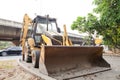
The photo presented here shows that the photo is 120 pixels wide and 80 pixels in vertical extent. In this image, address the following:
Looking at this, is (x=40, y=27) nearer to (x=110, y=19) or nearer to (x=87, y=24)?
(x=110, y=19)

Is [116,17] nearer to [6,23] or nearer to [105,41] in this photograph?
[105,41]

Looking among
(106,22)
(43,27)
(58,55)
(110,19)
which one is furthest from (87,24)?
(58,55)

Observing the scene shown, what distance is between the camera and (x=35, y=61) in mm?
7676

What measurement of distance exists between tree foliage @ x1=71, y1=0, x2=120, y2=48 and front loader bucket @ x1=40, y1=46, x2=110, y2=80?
173 inches

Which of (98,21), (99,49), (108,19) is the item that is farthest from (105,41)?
(99,49)

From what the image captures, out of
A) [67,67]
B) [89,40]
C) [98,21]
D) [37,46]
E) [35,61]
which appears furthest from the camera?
[89,40]

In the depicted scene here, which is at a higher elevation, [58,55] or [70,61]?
[58,55]

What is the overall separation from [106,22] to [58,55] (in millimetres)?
7251

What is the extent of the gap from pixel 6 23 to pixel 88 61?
16.5 meters

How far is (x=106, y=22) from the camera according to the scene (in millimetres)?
12859

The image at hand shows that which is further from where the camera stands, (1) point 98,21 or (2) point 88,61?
(1) point 98,21

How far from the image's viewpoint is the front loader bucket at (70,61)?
622 cm

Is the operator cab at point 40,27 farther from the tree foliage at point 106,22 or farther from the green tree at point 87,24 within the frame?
the green tree at point 87,24

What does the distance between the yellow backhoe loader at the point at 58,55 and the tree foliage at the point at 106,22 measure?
411cm
